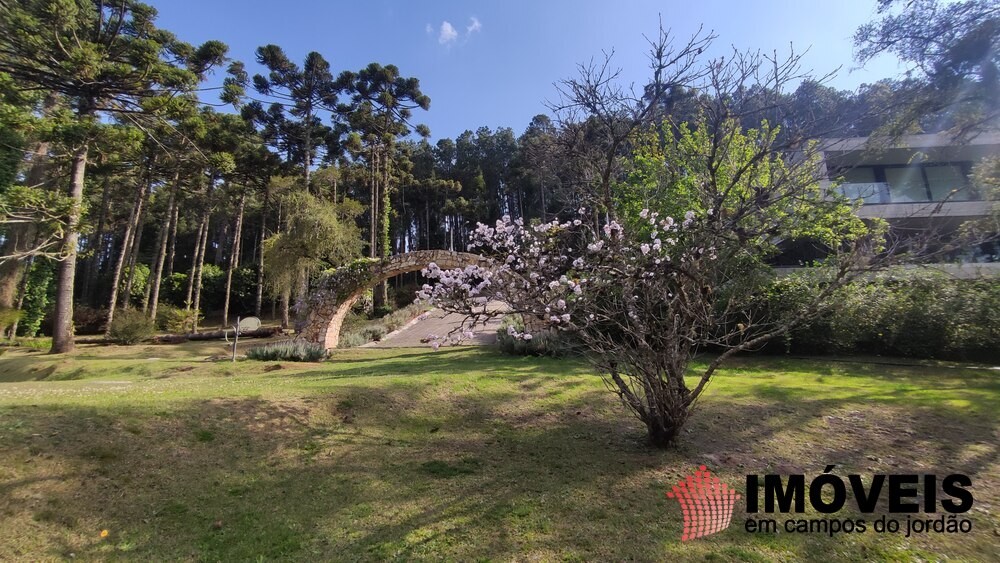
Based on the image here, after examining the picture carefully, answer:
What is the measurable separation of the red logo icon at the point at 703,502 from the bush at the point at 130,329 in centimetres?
2193

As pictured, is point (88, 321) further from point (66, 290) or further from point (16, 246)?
point (66, 290)

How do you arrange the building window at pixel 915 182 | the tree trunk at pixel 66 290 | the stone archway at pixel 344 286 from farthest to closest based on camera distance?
the building window at pixel 915 182, the stone archway at pixel 344 286, the tree trunk at pixel 66 290

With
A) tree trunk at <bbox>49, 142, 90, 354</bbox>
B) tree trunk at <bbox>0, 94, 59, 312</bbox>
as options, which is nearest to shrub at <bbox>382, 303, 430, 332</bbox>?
tree trunk at <bbox>49, 142, 90, 354</bbox>

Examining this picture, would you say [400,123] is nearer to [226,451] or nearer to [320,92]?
[320,92]

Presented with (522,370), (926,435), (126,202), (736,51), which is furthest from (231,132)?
(926,435)

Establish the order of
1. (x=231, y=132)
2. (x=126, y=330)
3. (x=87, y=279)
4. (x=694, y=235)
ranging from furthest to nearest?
(x=87, y=279) < (x=231, y=132) < (x=126, y=330) < (x=694, y=235)

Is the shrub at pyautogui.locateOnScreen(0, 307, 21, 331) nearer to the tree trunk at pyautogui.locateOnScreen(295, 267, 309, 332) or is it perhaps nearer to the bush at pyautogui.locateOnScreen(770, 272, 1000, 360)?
the tree trunk at pyautogui.locateOnScreen(295, 267, 309, 332)

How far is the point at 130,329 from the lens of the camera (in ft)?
58.5

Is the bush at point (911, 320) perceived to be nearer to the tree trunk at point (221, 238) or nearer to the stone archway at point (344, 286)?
the stone archway at point (344, 286)

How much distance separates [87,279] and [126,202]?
19.9 ft

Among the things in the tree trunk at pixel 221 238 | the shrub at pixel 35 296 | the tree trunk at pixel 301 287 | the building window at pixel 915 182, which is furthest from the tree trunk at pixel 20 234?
the building window at pixel 915 182

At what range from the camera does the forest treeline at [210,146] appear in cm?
596

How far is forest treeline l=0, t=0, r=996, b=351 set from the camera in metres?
5.96

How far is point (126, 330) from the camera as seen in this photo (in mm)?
17766
